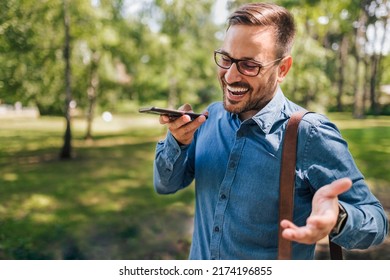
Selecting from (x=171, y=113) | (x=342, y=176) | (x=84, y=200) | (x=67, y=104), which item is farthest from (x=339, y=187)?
(x=67, y=104)

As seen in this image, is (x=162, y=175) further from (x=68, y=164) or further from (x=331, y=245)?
(x=68, y=164)

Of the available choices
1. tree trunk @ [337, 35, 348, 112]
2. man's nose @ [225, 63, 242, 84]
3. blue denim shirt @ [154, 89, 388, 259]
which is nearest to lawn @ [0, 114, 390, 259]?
tree trunk @ [337, 35, 348, 112]

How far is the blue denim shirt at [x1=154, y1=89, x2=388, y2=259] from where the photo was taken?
71cm

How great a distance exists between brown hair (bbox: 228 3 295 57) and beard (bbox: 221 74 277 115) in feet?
0.24

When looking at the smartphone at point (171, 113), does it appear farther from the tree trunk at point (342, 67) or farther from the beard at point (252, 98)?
the tree trunk at point (342, 67)

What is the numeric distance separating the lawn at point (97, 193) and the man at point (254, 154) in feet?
→ 5.33

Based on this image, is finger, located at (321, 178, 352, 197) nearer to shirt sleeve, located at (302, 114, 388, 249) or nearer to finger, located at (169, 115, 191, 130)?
shirt sleeve, located at (302, 114, 388, 249)

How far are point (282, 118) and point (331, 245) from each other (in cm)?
31

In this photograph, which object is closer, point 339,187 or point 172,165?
point 339,187

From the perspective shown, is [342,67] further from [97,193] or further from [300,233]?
[300,233]

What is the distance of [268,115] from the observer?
2.68 feet

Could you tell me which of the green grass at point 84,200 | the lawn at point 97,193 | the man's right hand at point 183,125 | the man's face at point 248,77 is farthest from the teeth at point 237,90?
the green grass at point 84,200

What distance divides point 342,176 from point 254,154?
0.60 ft

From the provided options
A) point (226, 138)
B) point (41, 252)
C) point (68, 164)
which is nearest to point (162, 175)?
point (226, 138)
